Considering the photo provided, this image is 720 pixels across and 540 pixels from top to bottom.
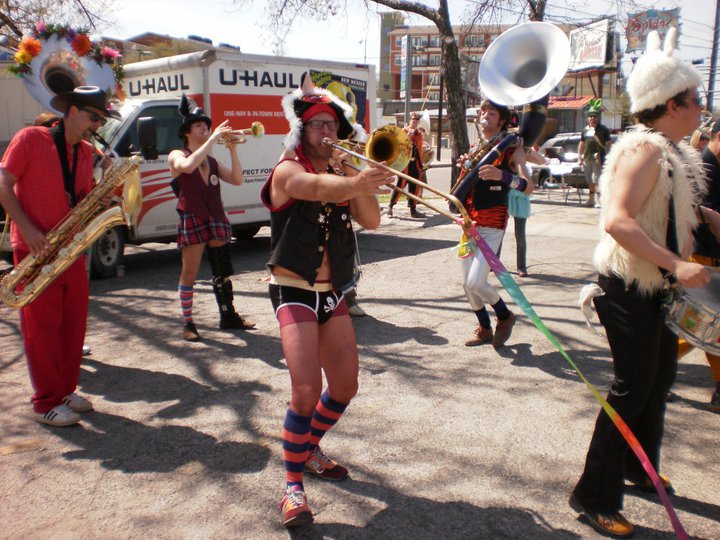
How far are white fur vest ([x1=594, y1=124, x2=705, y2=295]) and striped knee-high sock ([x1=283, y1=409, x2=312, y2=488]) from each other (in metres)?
1.54

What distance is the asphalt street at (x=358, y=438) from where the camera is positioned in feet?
9.75

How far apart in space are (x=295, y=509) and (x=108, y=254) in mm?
6413

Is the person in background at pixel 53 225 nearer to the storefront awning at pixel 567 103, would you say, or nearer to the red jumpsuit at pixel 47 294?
the red jumpsuit at pixel 47 294

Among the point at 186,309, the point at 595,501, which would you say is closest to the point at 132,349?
the point at 186,309

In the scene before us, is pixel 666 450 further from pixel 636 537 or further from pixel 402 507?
pixel 402 507

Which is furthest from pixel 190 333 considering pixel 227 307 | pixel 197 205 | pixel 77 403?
pixel 77 403

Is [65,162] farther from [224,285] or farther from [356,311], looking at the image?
[356,311]

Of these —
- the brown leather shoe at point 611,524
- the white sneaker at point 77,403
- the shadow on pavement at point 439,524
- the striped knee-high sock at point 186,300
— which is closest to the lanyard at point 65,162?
the white sneaker at point 77,403

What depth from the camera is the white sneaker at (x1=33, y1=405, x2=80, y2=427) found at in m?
3.94

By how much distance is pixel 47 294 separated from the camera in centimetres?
394

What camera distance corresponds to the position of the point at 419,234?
1156cm

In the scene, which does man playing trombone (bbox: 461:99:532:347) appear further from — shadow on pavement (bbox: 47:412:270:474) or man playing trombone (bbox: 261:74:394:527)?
shadow on pavement (bbox: 47:412:270:474)

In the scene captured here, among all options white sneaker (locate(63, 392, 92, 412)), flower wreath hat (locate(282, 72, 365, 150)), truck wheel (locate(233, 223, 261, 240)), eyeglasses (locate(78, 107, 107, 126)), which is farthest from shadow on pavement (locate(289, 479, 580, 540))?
truck wheel (locate(233, 223, 261, 240))

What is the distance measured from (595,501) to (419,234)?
29.0 ft
